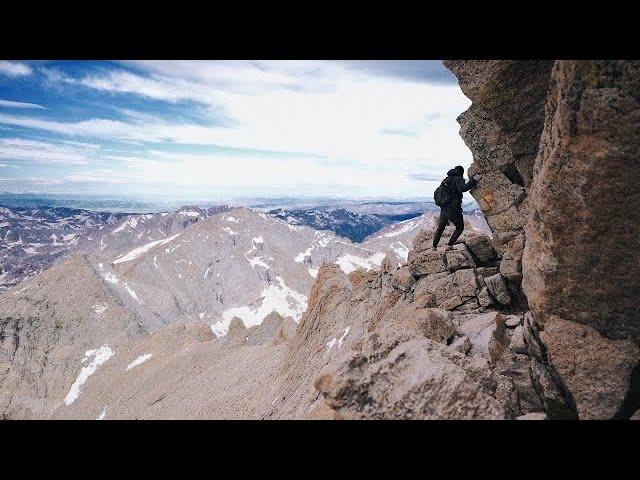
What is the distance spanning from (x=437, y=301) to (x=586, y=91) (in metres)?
12.1

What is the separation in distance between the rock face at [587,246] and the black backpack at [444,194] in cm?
676

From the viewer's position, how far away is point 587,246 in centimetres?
791

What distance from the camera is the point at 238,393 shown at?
157ft

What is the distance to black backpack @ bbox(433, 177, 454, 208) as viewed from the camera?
16.3 meters

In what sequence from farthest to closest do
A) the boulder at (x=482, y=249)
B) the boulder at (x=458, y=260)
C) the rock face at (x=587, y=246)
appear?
the boulder at (x=458, y=260), the boulder at (x=482, y=249), the rock face at (x=587, y=246)

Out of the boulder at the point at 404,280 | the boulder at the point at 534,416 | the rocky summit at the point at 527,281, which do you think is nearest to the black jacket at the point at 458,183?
the rocky summit at the point at 527,281

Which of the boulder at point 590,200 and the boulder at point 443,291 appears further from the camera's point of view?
the boulder at point 443,291

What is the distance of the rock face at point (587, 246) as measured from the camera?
696 centimetres

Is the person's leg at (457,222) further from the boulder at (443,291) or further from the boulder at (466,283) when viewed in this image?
the boulder at (443,291)

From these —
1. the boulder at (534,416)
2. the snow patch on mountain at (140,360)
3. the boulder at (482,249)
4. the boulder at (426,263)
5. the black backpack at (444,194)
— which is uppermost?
the black backpack at (444,194)

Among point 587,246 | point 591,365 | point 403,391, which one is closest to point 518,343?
point 591,365
